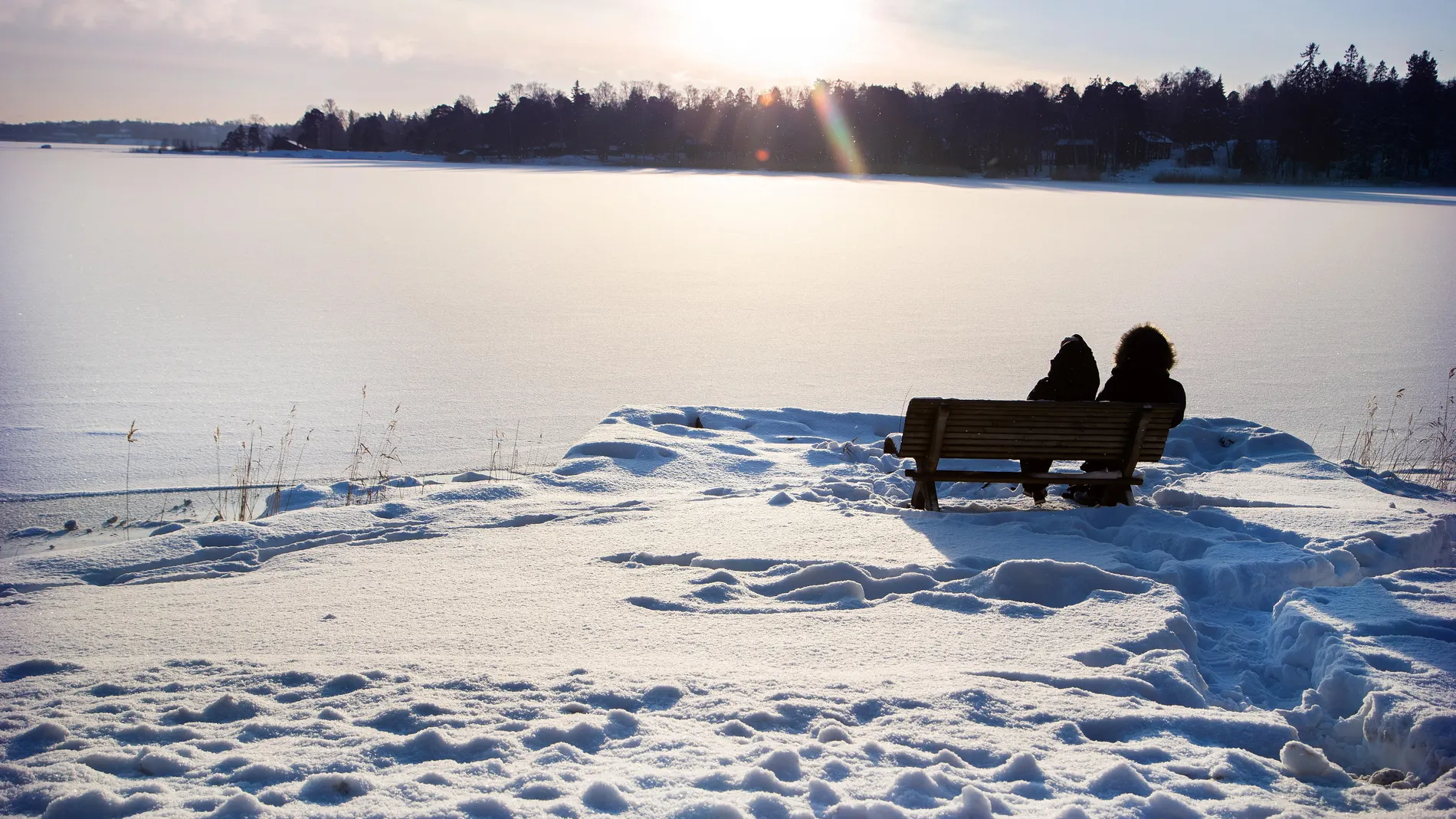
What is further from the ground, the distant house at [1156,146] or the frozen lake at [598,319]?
the distant house at [1156,146]

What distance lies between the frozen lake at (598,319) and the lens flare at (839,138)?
187 ft

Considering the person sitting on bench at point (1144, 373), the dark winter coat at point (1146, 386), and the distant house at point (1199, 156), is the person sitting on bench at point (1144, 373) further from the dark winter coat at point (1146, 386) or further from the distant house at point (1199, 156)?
the distant house at point (1199, 156)

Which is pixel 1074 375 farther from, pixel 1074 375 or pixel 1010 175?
pixel 1010 175

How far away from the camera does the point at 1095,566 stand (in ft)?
14.8

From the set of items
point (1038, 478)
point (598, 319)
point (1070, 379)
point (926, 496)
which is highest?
point (1070, 379)

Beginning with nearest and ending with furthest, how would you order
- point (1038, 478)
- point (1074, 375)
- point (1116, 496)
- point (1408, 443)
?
point (1038, 478), point (1116, 496), point (1074, 375), point (1408, 443)

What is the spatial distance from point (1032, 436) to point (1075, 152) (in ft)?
256

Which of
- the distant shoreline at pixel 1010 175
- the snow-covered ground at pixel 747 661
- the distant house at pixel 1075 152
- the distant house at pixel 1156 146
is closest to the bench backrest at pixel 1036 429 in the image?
the snow-covered ground at pixel 747 661

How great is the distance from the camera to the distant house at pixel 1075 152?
76125mm

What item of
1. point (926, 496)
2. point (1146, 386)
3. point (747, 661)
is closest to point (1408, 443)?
point (1146, 386)

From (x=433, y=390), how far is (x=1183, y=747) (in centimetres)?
793

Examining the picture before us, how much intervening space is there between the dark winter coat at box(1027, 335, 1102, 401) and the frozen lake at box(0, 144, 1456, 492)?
298 cm

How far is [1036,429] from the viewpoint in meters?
5.45

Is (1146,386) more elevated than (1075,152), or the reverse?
(1075,152)
